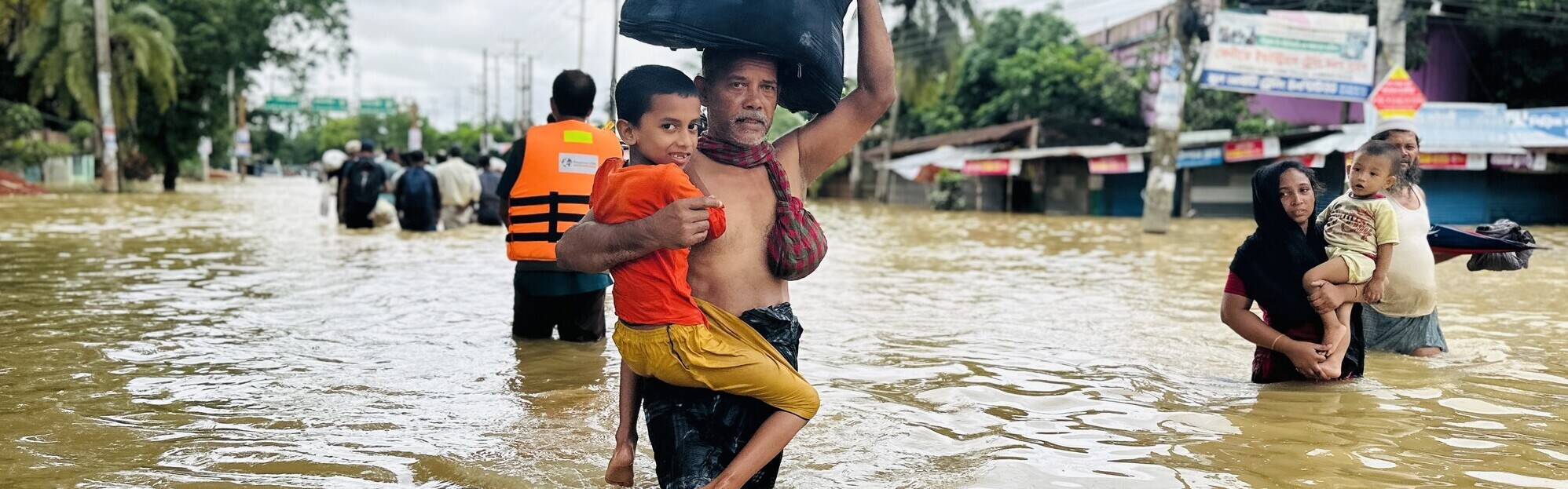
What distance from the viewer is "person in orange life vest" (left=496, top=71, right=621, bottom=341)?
563 centimetres

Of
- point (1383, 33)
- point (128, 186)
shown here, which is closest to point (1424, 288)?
point (1383, 33)

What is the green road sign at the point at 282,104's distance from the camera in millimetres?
65188

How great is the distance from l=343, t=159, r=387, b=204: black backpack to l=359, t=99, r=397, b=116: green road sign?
173 feet

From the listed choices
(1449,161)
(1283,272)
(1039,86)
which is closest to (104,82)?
(1039,86)

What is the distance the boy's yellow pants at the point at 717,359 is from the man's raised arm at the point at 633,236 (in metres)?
0.17

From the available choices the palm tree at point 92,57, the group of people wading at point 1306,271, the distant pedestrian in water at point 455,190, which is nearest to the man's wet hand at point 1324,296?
the group of people wading at point 1306,271

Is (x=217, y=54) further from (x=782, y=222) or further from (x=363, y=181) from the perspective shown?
(x=782, y=222)

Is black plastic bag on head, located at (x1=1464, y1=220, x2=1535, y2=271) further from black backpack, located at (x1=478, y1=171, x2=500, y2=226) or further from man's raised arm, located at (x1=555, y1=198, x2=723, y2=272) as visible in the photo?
black backpack, located at (x1=478, y1=171, x2=500, y2=226)

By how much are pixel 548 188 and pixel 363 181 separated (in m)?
11.9

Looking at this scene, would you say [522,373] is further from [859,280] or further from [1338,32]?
[1338,32]

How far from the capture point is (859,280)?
10773 millimetres

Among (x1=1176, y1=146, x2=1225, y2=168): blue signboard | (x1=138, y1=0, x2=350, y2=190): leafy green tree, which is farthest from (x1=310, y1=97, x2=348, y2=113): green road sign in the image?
(x1=1176, y1=146, x2=1225, y2=168): blue signboard

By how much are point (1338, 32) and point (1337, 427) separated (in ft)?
68.2

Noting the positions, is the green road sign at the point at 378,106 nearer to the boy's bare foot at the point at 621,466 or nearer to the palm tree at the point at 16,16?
the palm tree at the point at 16,16
